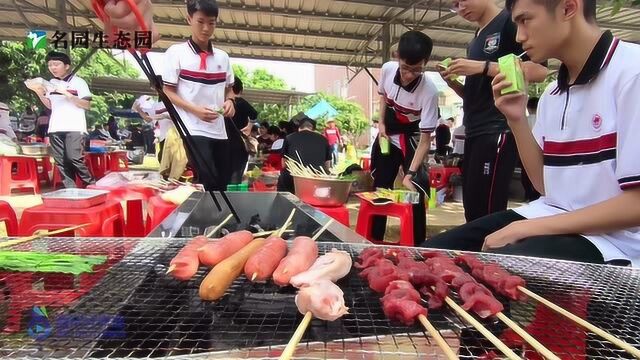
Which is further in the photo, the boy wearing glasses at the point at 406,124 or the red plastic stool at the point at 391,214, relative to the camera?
the boy wearing glasses at the point at 406,124

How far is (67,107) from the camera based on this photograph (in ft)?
22.0

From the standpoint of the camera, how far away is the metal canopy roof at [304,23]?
11.0 meters

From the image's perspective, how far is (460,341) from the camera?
3.72 feet

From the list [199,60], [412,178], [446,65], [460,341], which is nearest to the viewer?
[460,341]

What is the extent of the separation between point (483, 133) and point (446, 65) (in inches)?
21.0

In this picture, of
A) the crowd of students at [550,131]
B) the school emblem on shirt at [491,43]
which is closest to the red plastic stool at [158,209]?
the crowd of students at [550,131]

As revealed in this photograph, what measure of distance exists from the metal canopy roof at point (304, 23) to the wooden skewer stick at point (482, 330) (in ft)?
33.8

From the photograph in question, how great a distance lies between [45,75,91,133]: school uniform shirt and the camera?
663cm

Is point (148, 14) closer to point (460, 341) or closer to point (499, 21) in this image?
point (460, 341)

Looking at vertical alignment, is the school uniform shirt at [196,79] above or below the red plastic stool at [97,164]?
above

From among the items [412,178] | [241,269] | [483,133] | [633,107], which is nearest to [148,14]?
[241,269]

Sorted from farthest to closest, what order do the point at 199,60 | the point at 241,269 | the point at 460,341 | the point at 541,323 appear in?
the point at 199,60 → the point at 241,269 → the point at 541,323 → the point at 460,341

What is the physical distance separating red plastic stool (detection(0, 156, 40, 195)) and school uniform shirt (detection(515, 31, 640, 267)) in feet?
28.5

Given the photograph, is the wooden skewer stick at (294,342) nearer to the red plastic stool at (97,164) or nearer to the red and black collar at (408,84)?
the red and black collar at (408,84)
